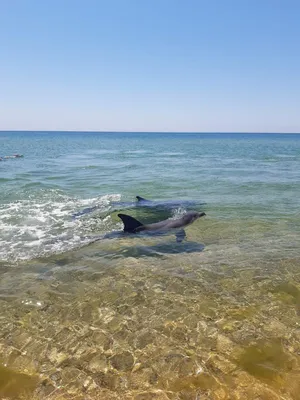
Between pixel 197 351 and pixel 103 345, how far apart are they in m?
2.03

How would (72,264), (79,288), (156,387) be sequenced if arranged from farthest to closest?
(72,264) → (79,288) → (156,387)

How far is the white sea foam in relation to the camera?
506 inches

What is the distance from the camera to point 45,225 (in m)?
16.6

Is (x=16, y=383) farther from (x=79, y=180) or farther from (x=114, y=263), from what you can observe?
(x=79, y=180)

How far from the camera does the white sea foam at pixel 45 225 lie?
42.1 ft

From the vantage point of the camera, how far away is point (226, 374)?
19.5 ft

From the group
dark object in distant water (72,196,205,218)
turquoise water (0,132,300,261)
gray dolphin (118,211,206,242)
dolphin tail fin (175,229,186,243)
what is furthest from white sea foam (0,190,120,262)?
dolphin tail fin (175,229,186,243)

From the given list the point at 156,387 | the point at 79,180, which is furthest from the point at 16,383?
the point at 79,180

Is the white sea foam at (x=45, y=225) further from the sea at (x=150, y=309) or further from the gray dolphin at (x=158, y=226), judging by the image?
the gray dolphin at (x=158, y=226)

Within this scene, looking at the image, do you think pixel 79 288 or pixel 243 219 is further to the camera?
pixel 243 219

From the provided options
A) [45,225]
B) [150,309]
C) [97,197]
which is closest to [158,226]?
[45,225]

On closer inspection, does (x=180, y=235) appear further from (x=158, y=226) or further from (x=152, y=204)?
(x=152, y=204)

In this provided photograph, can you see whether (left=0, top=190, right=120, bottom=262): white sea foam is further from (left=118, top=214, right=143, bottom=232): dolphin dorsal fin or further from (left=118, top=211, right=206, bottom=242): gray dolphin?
(left=118, top=211, right=206, bottom=242): gray dolphin

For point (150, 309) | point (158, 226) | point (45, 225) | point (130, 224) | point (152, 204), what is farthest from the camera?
point (152, 204)
